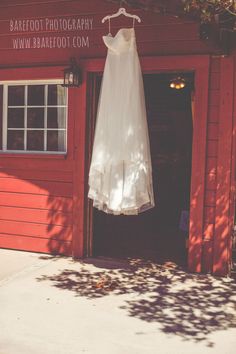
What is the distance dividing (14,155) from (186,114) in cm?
576

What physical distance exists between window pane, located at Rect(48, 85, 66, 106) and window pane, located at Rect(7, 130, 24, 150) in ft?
2.24

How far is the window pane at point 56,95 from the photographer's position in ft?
24.2

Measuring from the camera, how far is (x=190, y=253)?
656 cm

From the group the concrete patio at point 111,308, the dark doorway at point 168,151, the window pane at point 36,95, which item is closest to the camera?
the concrete patio at point 111,308

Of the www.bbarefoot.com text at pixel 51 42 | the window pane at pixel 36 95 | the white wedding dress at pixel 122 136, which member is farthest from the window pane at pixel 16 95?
the white wedding dress at pixel 122 136

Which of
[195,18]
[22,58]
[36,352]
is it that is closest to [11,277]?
[36,352]

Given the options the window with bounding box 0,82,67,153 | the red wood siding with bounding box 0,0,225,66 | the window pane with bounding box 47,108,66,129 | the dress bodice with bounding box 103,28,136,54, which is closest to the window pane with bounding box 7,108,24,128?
the window with bounding box 0,82,67,153

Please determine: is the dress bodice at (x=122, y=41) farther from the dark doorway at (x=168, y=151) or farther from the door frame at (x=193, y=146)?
the dark doorway at (x=168, y=151)

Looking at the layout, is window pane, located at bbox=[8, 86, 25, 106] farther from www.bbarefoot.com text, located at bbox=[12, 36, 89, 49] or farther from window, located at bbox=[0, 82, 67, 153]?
www.bbarefoot.com text, located at bbox=[12, 36, 89, 49]

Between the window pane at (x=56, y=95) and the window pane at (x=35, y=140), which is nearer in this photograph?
the window pane at (x=56, y=95)

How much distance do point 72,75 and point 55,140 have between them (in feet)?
3.56

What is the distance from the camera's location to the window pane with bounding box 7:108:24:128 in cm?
769

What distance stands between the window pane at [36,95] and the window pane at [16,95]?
12cm

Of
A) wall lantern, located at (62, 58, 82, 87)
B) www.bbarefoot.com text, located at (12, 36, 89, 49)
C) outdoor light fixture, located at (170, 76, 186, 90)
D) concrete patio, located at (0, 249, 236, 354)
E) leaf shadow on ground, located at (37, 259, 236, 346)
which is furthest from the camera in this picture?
outdoor light fixture, located at (170, 76, 186, 90)
